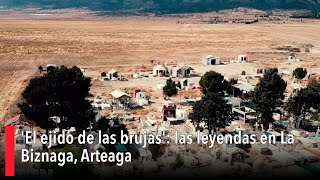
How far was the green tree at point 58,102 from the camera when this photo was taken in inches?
992

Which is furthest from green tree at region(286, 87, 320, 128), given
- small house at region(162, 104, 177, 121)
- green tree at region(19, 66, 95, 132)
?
green tree at region(19, 66, 95, 132)

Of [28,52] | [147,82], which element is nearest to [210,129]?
[147,82]

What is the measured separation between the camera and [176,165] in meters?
22.1

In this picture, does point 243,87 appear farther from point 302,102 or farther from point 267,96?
point 302,102

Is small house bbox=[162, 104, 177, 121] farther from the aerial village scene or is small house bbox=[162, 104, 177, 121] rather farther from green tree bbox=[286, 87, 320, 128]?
green tree bbox=[286, 87, 320, 128]

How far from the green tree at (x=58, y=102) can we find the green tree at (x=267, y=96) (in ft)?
37.5

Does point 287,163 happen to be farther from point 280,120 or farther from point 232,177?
point 280,120

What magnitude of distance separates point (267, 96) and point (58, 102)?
1431 cm

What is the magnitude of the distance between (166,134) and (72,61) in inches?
1718

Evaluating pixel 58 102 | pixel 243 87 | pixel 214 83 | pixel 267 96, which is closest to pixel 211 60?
pixel 243 87

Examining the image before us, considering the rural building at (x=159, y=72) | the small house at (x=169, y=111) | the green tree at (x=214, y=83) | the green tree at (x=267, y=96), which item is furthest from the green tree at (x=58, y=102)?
the rural building at (x=159, y=72)

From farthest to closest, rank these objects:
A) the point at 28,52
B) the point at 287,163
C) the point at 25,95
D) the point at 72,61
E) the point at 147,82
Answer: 1. the point at 28,52
2. the point at 72,61
3. the point at 147,82
4. the point at 25,95
5. the point at 287,163

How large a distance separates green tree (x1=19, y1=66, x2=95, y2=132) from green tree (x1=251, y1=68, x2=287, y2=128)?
11.4 m

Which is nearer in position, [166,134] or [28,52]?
[166,134]
